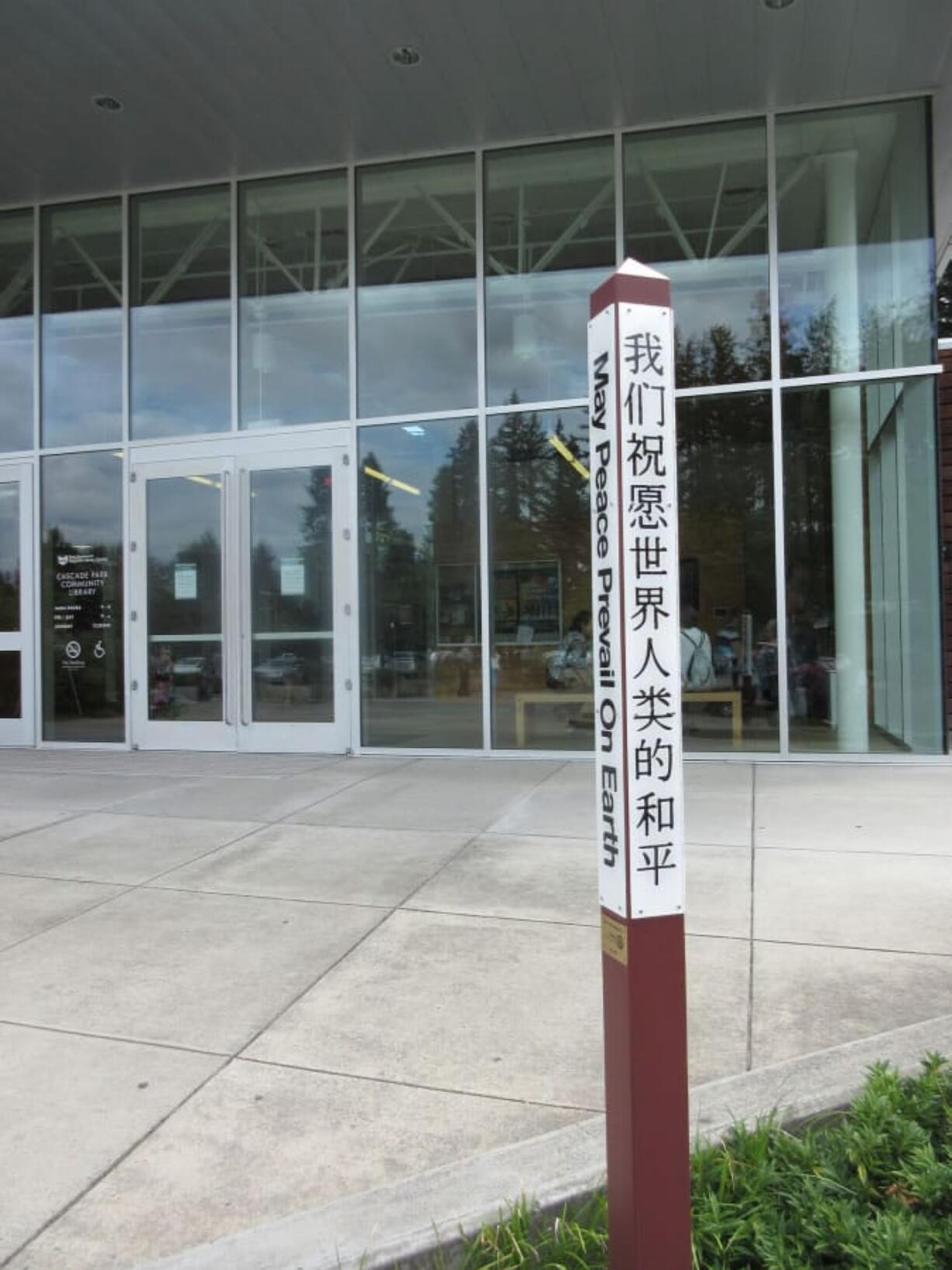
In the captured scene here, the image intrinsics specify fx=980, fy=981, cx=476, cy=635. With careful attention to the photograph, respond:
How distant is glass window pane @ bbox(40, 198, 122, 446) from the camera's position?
34.8ft

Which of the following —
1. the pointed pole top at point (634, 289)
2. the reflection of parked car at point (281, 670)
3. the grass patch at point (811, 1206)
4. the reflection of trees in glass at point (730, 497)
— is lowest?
the grass patch at point (811, 1206)

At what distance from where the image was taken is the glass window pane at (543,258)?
9.51 m

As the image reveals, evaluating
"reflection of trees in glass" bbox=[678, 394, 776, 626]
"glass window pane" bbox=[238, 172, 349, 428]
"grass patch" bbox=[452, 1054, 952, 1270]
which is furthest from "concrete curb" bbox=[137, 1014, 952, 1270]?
"glass window pane" bbox=[238, 172, 349, 428]

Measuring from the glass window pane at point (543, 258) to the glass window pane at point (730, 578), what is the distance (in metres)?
1.46

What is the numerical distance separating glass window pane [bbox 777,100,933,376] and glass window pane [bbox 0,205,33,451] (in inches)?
313

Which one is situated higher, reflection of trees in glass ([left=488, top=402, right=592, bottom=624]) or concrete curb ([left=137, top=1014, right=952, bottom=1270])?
reflection of trees in glass ([left=488, top=402, right=592, bottom=624])

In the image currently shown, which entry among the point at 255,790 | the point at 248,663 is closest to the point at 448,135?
the point at 248,663

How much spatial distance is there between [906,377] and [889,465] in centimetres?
76

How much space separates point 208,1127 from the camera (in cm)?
271

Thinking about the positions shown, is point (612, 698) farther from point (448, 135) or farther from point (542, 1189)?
point (448, 135)

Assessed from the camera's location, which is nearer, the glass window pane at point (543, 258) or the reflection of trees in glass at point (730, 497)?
the reflection of trees in glass at point (730, 497)

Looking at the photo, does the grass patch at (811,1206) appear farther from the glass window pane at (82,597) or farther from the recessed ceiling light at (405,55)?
the glass window pane at (82,597)

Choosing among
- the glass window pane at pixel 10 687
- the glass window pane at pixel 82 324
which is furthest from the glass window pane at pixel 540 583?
the glass window pane at pixel 10 687

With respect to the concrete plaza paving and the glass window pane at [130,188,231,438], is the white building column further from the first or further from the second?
the glass window pane at [130,188,231,438]
